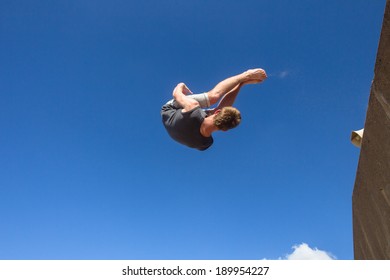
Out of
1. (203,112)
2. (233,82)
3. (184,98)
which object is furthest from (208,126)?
(233,82)

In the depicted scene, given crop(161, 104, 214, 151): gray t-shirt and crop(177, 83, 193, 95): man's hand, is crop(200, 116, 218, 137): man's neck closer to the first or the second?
crop(161, 104, 214, 151): gray t-shirt

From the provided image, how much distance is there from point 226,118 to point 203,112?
39cm

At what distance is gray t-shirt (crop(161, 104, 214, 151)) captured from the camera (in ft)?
15.4

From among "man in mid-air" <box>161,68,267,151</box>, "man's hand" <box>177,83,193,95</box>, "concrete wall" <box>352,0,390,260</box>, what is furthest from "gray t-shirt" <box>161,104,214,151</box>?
"concrete wall" <box>352,0,390,260</box>

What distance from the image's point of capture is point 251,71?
4.81 m

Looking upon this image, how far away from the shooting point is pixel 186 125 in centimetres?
470

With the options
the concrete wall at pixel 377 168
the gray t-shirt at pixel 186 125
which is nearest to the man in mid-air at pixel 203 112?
the gray t-shirt at pixel 186 125

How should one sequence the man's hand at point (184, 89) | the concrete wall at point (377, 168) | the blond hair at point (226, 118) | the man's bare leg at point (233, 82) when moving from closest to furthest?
the concrete wall at point (377, 168), the blond hair at point (226, 118), the man's bare leg at point (233, 82), the man's hand at point (184, 89)

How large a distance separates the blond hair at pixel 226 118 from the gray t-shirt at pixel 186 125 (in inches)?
9.8

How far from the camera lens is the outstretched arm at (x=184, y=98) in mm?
4727

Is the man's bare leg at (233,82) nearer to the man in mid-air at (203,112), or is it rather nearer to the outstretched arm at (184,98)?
the man in mid-air at (203,112)
